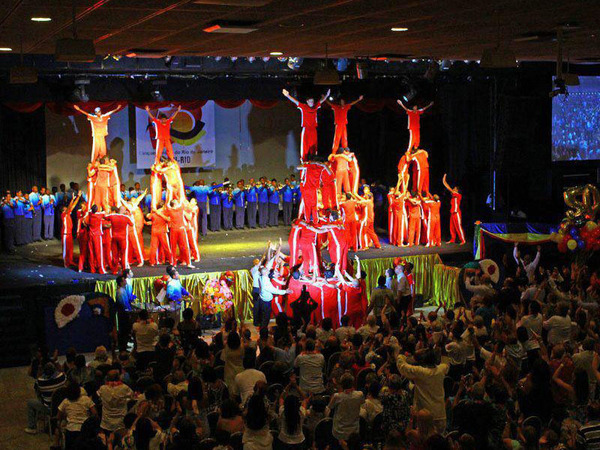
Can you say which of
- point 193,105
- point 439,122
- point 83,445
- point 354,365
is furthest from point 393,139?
point 83,445

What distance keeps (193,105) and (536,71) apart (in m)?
7.29

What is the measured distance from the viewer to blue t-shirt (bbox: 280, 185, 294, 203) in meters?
20.7

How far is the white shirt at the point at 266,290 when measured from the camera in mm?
12758

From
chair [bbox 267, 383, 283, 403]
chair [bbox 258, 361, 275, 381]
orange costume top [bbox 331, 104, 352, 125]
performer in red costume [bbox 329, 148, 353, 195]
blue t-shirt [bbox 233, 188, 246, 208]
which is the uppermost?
orange costume top [bbox 331, 104, 352, 125]

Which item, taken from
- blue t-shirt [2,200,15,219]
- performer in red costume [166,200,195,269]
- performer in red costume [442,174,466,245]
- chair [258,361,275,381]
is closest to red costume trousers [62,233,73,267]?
performer in red costume [166,200,195,269]

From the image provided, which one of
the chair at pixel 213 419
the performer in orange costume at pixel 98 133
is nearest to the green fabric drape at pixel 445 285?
the performer in orange costume at pixel 98 133

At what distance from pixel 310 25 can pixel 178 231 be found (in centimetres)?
707

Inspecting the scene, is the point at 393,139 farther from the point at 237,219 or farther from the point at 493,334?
the point at 493,334

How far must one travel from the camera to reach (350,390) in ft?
22.1

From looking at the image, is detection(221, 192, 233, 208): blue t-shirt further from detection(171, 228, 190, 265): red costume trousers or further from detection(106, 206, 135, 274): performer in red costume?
detection(106, 206, 135, 274): performer in red costume

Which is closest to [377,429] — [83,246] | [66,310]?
[66,310]

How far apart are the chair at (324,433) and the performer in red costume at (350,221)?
9.76m

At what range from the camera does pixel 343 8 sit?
746 cm

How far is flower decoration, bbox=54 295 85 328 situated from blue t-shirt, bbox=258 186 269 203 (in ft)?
27.5
